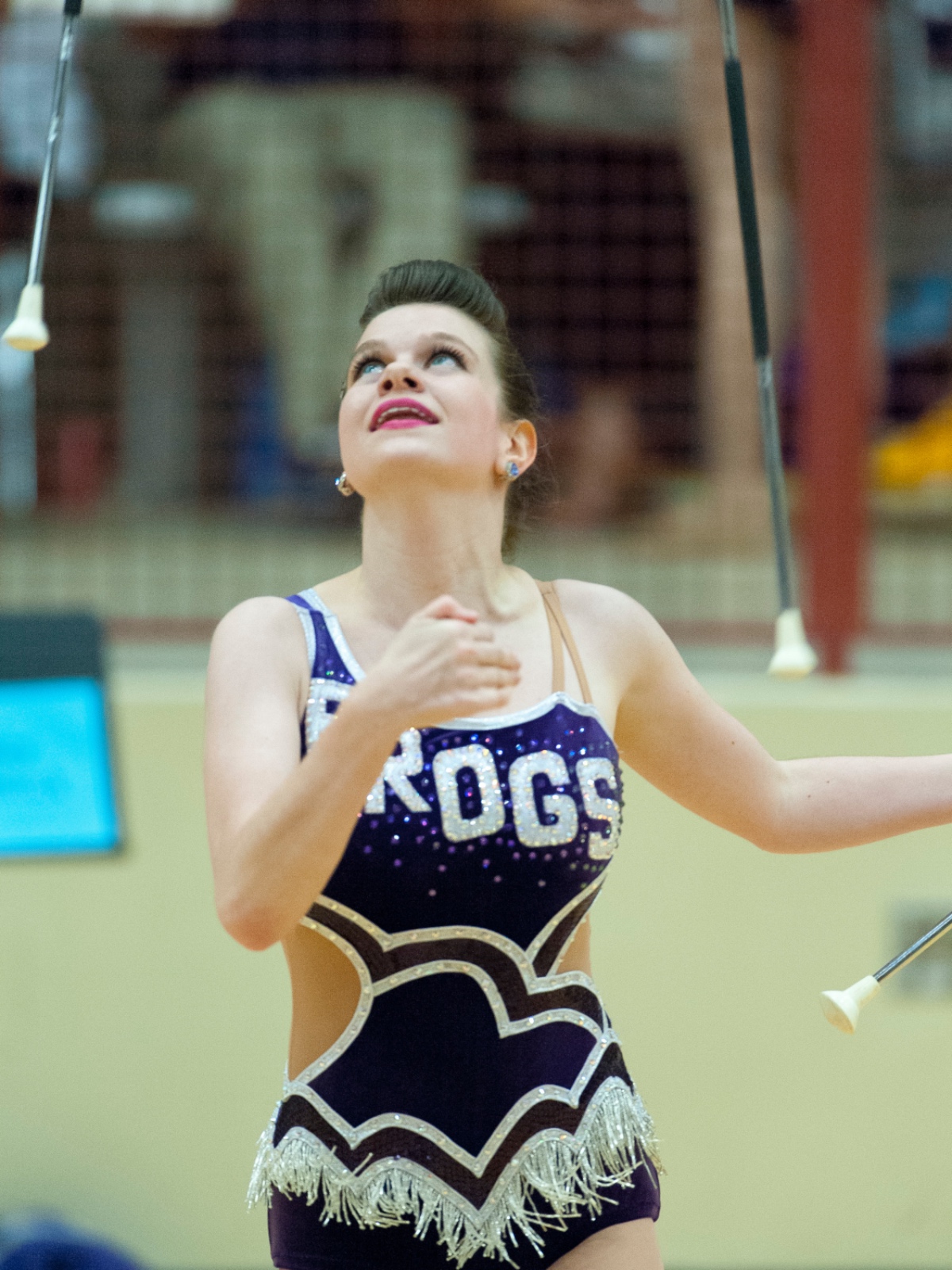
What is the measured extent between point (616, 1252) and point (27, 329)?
119 centimetres

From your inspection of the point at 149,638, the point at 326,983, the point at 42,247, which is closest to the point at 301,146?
the point at 149,638

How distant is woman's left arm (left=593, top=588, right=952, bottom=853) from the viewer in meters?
2.15

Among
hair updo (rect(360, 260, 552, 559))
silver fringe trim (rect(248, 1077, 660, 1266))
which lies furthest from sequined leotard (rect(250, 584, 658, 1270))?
hair updo (rect(360, 260, 552, 559))

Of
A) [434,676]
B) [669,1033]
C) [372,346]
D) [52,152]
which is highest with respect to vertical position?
[52,152]

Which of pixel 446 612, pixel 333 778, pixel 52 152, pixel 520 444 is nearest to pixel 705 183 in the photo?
pixel 520 444

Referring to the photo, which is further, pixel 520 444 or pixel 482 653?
pixel 520 444

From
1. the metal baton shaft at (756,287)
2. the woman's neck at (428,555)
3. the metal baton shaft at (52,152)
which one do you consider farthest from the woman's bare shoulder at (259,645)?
the metal baton shaft at (756,287)

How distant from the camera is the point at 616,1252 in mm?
1954

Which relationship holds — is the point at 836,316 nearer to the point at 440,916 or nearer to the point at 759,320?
the point at 759,320

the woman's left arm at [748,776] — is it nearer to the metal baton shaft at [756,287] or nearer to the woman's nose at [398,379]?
the metal baton shaft at [756,287]

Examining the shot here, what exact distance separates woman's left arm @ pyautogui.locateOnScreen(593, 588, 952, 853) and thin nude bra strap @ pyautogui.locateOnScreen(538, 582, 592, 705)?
0.07 metres

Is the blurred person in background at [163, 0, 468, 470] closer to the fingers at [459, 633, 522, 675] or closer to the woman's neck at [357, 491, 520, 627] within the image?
the woman's neck at [357, 491, 520, 627]

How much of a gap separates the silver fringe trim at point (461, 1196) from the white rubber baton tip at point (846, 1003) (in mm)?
275

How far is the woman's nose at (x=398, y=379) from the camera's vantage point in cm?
196
